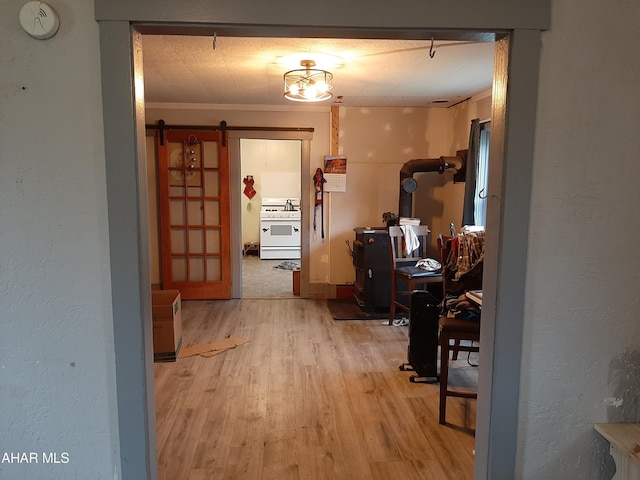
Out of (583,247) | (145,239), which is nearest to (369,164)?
(583,247)

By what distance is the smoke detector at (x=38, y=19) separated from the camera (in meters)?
1.22

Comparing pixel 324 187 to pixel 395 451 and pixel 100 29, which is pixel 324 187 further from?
pixel 100 29

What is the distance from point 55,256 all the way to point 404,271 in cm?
316

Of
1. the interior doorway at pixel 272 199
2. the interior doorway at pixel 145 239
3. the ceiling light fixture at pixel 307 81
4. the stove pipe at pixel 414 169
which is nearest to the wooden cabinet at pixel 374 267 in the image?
the stove pipe at pixel 414 169

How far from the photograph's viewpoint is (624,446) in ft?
4.45

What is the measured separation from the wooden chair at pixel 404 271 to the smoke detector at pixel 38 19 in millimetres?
3266

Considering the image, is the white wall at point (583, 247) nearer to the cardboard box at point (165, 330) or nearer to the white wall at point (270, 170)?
the cardboard box at point (165, 330)

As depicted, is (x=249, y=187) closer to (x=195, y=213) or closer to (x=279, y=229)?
(x=279, y=229)

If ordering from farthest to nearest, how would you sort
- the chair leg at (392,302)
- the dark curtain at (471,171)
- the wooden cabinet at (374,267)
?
the wooden cabinet at (374,267) < the chair leg at (392,302) < the dark curtain at (471,171)

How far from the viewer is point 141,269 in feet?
4.44

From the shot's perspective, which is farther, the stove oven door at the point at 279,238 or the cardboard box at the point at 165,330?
the stove oven door at the point at 279,238

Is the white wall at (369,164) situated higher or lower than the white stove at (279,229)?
higher

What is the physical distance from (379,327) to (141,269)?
3.17 metres

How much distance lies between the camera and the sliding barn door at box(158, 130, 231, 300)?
5008 mm
